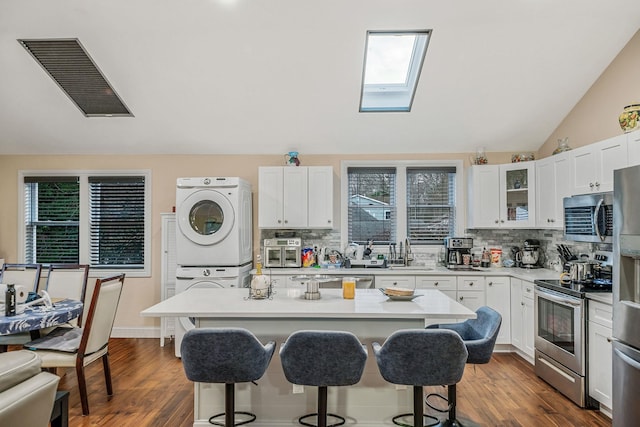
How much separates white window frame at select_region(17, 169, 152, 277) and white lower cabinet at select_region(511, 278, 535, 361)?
14.5 feet

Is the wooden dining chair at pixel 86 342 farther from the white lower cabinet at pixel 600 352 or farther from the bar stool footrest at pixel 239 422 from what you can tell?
the white lower cabinet at pixel 600 352

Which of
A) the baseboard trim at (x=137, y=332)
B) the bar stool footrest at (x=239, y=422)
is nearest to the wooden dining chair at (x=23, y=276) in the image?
the baseboard trim at (x=137, y=332)

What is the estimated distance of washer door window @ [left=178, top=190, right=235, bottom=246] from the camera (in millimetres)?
4371

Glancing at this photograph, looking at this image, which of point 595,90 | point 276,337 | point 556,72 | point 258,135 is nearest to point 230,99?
point 258,135

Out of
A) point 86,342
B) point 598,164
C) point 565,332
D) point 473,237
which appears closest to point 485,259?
point 473,237

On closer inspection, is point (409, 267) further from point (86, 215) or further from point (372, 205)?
A: point (86, 215)

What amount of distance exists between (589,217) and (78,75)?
5025mm

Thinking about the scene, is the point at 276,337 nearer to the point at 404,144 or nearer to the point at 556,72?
the point at 404,144

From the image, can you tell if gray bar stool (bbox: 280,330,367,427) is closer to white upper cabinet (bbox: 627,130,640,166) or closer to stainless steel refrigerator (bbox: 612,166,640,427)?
stainless steel refrigerator (bbox: 612,166,640,427)

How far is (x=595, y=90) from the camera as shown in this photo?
4.04 meters

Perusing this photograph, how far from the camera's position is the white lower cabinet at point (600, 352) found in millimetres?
2832

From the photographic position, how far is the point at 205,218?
4.45 metres

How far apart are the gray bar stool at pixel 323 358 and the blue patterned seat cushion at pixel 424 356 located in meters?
0.17

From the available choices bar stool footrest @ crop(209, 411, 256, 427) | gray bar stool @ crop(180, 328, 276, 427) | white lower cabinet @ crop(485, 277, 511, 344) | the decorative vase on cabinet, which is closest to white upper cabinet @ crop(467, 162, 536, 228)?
white lower cabinet @ crop(485, 277, 511, 344)
